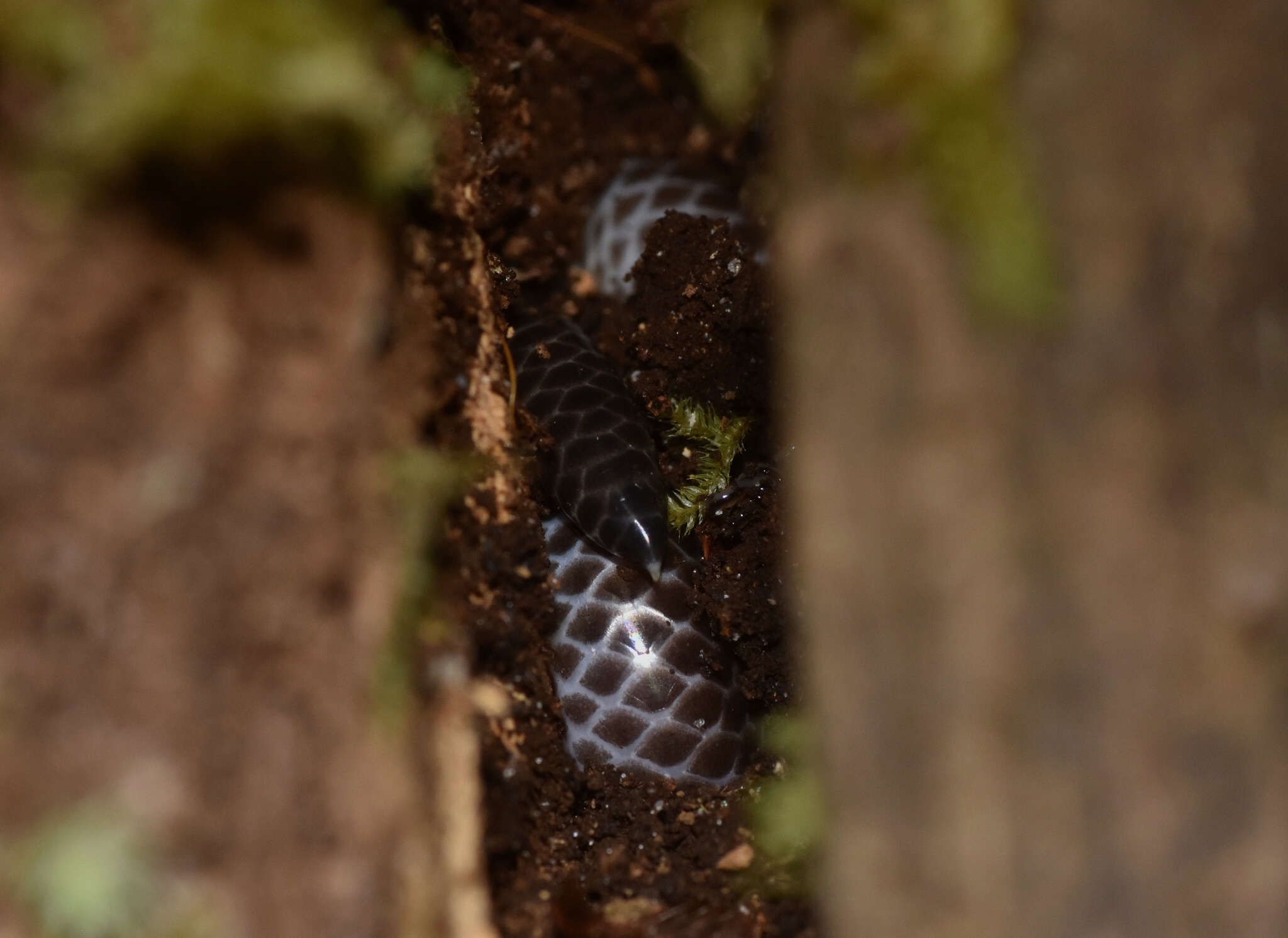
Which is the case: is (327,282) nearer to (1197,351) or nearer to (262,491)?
(262,491)

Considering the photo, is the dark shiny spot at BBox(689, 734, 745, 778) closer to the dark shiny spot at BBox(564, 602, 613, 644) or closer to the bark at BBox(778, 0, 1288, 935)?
the dark shiny spot at BBox(564, 602, 613, 644)

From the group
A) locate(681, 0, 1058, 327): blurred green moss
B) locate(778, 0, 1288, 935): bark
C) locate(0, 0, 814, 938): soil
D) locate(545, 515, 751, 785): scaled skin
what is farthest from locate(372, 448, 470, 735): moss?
locate(545, 515, 751, 785): scaled skin

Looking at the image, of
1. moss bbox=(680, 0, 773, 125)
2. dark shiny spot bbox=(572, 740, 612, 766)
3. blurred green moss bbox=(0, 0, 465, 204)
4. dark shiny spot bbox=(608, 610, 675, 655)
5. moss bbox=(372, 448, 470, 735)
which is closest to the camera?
blurred green moss bbox=(0, 0, 465, 204)

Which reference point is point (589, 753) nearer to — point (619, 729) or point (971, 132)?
point (619, 729)

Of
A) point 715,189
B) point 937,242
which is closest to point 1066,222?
point 937,242

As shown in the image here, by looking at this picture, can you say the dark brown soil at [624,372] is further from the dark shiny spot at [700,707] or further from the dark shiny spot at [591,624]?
the dark shiny spot at [591,624]

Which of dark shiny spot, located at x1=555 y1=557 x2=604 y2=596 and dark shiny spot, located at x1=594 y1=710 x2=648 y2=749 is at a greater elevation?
dark shiny spot, located at x1=555 y1=557 x2=604 y2=596

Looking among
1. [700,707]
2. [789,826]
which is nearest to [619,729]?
[700,707]
